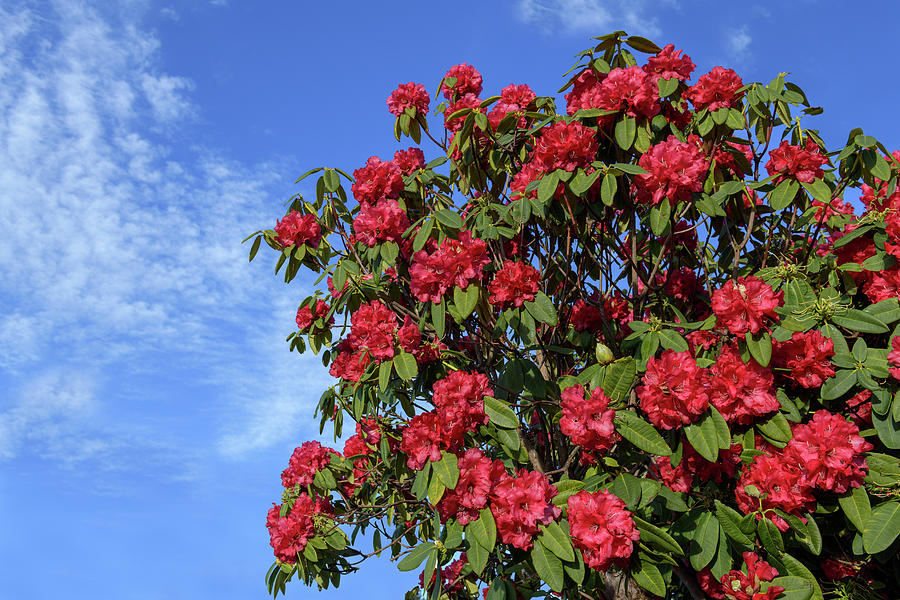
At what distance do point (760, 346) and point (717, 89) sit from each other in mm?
1498

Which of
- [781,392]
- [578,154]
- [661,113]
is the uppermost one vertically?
[661,113]

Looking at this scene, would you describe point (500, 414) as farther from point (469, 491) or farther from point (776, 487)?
point (776, 487)

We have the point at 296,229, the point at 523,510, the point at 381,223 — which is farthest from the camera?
the point at 296,229

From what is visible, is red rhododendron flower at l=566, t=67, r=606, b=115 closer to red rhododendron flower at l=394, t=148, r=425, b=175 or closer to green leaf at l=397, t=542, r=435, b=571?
red rhododendron flower at l=394, t=148, r=425, b=175

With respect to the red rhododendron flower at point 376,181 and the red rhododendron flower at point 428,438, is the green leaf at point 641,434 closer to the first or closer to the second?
Answer: the red rhododendron flower at point 428,438

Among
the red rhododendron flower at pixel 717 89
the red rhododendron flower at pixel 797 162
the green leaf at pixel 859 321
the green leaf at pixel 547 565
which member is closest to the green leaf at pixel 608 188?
the red rhododendron flower at pixel 717 89

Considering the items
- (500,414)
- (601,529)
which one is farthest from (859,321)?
(500,414)

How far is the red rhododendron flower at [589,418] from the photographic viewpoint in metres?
2.91

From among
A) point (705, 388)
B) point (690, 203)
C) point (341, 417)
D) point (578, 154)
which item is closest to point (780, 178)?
point (690, 203)

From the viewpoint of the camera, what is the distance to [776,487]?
122 inches

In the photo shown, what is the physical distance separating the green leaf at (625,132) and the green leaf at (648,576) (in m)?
1.93

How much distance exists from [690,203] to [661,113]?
1.85 ft

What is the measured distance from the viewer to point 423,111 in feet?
14.9

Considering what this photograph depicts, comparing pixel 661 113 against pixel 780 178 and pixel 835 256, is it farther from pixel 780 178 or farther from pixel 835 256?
pixel 835 256
